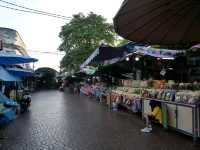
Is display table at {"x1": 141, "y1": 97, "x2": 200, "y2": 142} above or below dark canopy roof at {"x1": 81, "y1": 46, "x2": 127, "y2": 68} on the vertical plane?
below

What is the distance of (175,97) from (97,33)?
3314cm

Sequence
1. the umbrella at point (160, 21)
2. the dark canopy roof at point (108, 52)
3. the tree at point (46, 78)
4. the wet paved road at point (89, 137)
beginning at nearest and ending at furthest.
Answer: the umbrella at point (160, 21)
the wet paved road at point (89, 137)
the dark canopy roof at point (108, 52)
the tree at point (46, 78)

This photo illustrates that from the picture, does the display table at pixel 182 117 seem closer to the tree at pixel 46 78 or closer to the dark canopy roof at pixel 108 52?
the dark canopy roof at pixel 108 52

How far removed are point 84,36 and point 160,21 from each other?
3972 centimetres

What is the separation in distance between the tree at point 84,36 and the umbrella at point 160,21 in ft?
126

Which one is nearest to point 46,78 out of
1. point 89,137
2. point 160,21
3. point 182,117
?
point 89,137

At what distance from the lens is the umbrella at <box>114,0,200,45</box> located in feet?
9.00

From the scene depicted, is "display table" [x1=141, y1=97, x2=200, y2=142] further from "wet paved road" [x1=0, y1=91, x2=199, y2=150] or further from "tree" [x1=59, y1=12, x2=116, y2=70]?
"tree" [x1=59, y1=12, x2=116, y2=70]

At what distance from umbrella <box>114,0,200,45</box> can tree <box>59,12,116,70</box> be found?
126ft

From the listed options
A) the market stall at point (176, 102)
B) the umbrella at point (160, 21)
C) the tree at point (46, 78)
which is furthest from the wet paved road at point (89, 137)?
the tree at point (46, 78)

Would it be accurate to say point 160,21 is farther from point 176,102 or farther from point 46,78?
point 46,78

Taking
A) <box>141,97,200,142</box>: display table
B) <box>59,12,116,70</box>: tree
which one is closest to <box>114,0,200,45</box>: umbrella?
<box>141,97,200,142</box>: display table

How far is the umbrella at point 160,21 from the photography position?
9.00 ft

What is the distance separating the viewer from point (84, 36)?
42.4 metres
